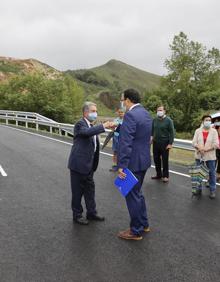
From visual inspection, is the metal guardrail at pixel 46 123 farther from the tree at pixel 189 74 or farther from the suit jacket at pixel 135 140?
the tree at pixel 189 74

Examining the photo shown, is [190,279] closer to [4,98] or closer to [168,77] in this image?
[4,98]

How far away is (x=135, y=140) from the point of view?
18.2ft

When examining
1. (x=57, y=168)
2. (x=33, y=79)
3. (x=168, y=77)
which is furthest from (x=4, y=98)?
(x=57, y=168)

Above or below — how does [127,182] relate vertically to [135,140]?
below

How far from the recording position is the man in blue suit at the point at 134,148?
17.7ft

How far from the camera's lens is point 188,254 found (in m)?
5.12

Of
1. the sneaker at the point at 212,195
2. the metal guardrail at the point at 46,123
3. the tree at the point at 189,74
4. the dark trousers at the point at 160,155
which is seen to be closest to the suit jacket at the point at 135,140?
the sneaker at the point at 212,195

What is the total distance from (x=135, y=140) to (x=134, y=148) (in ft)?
0.37

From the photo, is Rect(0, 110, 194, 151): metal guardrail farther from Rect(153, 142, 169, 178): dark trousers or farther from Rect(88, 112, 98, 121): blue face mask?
Rect(88, 112, 98, 121): blue face mask

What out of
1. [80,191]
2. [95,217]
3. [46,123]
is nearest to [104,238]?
[95,217]

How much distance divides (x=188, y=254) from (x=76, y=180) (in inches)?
82.7

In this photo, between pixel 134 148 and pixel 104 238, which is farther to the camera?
pixel 104 238

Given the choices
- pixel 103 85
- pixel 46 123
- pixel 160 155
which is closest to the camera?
pixel 160 155

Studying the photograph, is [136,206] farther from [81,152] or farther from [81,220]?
[81,152]
